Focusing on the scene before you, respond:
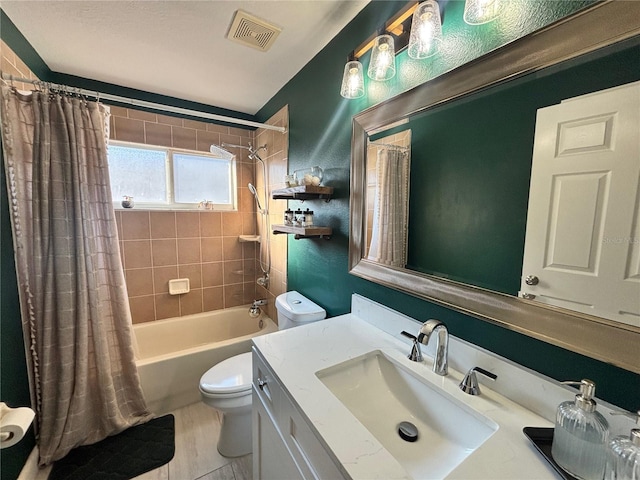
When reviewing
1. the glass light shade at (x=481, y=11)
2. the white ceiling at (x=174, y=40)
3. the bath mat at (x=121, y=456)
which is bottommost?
the bath mat at (x=121, y=456)

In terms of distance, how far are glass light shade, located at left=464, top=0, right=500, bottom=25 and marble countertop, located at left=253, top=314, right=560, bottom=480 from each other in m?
1.12

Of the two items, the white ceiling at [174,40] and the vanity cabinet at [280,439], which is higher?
the white ceiling at [174,40]

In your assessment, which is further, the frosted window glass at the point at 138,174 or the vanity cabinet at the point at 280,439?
the frosted window glass at the point at 138,174

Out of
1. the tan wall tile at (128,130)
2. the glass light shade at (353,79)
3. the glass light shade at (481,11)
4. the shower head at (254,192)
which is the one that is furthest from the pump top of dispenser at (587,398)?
the tan wall tile at (128,130)

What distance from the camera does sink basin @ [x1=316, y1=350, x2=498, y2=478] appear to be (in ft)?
2.35

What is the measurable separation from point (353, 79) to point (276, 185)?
1.25 metres

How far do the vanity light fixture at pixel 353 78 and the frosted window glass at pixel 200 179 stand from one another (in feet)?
5.95

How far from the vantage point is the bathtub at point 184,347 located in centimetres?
185

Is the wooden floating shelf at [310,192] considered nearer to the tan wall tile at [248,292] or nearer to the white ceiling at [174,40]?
the white ceiling at [174,40]

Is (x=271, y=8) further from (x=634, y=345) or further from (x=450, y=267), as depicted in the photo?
(x=634, y=345)

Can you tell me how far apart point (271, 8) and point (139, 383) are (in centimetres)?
234

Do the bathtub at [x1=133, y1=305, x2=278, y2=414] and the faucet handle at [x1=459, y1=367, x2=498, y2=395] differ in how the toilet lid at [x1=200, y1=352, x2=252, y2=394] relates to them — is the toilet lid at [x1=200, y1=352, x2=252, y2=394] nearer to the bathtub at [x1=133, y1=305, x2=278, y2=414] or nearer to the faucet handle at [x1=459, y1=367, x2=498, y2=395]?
the bathtub at [x1=133, y1=305, x2=278, y2=414]

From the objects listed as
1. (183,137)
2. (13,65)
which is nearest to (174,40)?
(13,65)

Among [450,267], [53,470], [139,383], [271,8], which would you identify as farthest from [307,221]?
[53,470]
